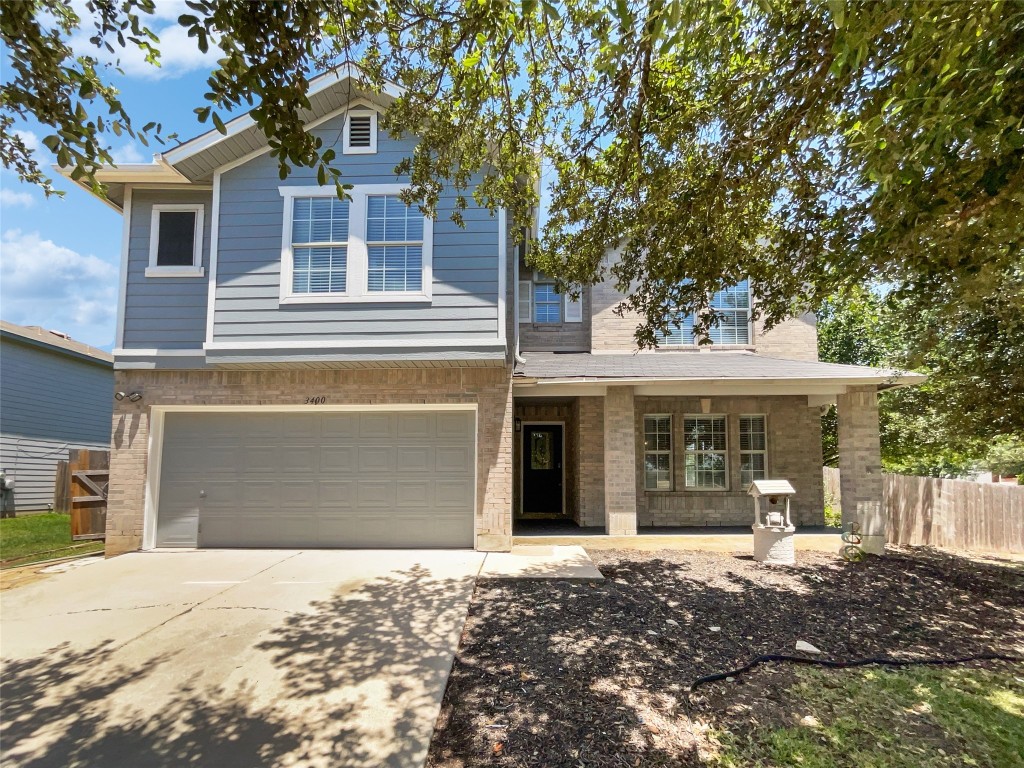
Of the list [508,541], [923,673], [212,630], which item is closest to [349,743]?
[212,630]

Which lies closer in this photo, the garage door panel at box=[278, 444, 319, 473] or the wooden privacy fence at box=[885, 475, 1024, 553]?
the garage door panel at box=[278, 444, 319, 473]

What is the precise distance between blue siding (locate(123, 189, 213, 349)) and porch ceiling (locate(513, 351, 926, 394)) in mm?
5110

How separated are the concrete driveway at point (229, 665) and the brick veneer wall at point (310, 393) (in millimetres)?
1212

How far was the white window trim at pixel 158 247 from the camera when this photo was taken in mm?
8281

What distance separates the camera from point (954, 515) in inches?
401

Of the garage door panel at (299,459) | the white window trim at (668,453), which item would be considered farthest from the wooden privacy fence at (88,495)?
the white window trim at (668,453)

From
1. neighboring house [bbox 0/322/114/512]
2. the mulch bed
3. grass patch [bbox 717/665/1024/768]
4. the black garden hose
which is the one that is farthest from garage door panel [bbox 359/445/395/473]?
neighboring house [bbox 0/322/114/512]

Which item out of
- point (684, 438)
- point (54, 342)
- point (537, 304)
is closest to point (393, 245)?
point (537, 304)

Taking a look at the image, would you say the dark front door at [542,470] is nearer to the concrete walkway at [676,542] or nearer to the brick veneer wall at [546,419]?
the brick veneer wall at [546,419]

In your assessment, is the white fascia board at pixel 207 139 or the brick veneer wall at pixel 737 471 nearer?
the white fascia board at pixel 207 139

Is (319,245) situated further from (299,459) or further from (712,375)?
(712,375)

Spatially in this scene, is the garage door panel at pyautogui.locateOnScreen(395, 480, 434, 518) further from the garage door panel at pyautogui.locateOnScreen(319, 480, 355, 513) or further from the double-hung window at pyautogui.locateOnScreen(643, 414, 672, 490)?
the double-hung window at pyautogui.locateOnScreen(643, 414, 672, 490)

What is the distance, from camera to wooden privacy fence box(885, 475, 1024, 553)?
10070 millimetres

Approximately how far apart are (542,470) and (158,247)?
9023mm
